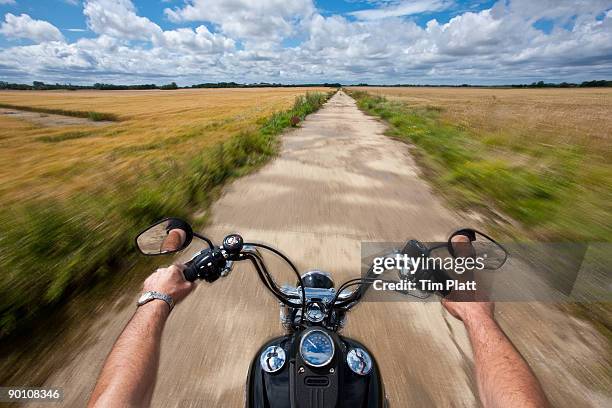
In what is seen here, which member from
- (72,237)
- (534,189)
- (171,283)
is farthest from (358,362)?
(534,189)

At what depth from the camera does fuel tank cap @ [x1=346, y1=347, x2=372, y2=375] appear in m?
0.94

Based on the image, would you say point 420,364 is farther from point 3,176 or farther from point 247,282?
point 3,176

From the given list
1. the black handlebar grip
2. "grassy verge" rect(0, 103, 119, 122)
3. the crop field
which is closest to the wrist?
the black handlebar grip

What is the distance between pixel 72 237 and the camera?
306 cm

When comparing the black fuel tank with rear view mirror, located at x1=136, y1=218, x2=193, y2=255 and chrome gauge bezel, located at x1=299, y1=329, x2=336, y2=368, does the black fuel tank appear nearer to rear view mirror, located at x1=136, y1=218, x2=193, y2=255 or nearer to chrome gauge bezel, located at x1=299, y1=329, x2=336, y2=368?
chrome gauge bezel, located at x1=299, y1=329, x2=336, y2=368

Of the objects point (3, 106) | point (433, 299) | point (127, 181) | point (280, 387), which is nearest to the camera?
point (280, 387)

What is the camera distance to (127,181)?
5.22 meters

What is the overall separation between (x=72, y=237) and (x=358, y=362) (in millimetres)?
3222

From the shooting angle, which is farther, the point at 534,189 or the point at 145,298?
the point at 534,189

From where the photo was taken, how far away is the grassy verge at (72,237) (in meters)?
2.36

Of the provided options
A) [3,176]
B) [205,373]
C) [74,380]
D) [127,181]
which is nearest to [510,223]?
[205,373]

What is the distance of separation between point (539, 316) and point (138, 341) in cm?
286

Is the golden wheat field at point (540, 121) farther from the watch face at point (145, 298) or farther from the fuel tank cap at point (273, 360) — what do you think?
the watch face at point (145, 298)

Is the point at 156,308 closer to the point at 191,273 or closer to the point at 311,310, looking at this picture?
the point at 191,273
